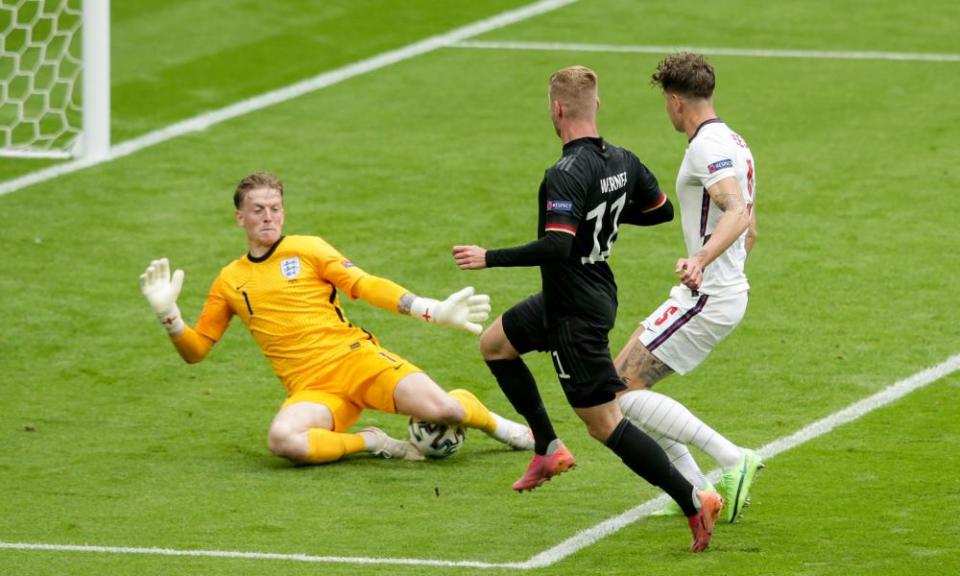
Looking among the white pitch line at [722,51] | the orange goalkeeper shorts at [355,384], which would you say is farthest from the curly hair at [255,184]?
the white pitch line at [722,51]

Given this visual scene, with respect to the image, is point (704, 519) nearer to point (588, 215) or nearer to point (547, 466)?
point (547, 466)

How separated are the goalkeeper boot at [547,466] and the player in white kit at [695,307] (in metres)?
0.57

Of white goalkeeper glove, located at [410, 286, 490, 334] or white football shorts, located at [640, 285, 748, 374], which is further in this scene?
white goalkeeper glove, located at [410, 286, 490, 334]

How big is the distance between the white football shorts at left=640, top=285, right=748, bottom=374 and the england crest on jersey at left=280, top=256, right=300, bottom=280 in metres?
2.15

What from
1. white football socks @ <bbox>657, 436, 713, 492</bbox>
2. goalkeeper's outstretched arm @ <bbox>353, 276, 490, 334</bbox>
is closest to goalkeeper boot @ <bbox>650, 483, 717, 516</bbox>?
white football socks @ <bbox>657, 436, 713, 492</bbox>

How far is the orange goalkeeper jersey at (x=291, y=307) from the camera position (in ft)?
32.8

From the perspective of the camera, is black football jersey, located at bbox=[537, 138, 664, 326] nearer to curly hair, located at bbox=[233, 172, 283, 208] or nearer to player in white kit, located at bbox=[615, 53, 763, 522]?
player in white kit, located at bbox=[615, 53, 763, 522]

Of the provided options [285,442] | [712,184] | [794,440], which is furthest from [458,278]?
[712,184]

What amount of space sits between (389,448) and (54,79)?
28.2 ft

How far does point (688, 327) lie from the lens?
871 centimetres

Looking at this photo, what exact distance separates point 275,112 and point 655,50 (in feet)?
13.4

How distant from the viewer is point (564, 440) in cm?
1033

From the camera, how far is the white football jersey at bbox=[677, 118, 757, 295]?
8.41 m

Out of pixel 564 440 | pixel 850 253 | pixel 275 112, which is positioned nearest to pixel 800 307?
pixel 850 253
